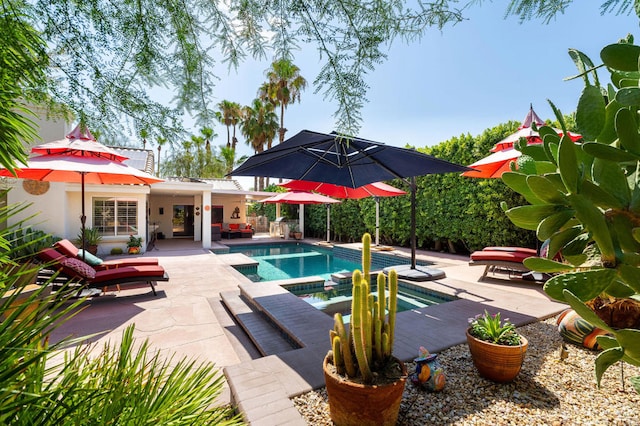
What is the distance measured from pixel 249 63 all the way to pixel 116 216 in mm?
15159

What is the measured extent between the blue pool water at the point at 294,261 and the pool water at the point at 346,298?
1862 mm

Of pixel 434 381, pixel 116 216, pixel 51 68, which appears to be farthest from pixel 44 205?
pixel 434 381

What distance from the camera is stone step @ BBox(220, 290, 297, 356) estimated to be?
4.76 meters

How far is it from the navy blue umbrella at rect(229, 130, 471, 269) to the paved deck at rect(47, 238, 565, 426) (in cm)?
284

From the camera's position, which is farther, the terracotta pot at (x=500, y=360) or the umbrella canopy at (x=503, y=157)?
the umbrella canopy at (x=503, y=157)

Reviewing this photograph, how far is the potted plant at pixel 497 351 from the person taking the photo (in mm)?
3275

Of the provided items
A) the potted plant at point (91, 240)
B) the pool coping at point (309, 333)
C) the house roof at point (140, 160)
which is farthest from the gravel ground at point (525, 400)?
the house roof at point (140, 160)

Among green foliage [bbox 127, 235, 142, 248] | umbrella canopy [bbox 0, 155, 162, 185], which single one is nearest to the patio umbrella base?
umbrella canopy [bbox 0, 155, 162, 185]

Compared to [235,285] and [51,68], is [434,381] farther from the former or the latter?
[235,285]

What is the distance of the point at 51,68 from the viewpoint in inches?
84.4

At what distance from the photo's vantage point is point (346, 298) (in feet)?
25.8

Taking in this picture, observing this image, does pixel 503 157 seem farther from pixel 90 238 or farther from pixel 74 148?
pixel 90 238

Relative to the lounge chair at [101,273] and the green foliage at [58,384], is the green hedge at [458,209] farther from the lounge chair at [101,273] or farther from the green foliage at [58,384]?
the green foliage at [58,384]

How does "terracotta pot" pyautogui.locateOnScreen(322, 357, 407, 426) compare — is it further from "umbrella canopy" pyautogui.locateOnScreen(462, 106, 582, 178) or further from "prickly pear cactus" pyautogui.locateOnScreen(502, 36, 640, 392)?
"umbrella canopy" pyautogui.locateOnScreen(462, 106, 582, 178)
